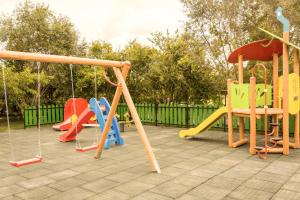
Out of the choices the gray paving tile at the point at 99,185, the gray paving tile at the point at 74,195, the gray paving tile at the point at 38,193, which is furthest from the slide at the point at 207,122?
the gray paving tile at the point at 38,193

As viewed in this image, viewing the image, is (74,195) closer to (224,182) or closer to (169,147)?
(224,182)

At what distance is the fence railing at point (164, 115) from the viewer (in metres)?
12.1

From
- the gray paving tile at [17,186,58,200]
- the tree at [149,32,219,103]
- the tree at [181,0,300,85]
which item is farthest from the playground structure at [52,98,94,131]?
the gray paving tile at [17,186,58,200]

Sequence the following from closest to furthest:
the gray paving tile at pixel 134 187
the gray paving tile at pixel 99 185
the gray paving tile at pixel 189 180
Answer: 1. the gray paving tile at pixel 134 187
2. the gray paving tile at pixel 99 185
3. the gray paving tile at pixel 189 180

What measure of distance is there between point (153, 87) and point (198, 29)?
378 centimetres

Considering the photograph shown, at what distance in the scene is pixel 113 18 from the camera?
28312 millimetres

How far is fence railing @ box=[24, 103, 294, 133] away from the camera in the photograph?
12.1 metres

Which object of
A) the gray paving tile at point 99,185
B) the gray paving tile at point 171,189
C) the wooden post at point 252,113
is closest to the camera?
the gray paving tile at point 171,189

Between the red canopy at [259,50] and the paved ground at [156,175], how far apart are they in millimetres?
2719

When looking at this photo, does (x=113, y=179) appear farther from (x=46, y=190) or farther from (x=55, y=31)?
(x=55, y=31)

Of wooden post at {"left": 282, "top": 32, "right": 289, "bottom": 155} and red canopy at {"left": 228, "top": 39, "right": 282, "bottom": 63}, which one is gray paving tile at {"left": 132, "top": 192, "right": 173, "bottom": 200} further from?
red canopy at {"left": 228, "top": 39, "right": 282, "bottom": 63}

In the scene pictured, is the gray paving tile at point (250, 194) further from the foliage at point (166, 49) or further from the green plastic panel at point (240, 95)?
the foliage at point (166, 49)

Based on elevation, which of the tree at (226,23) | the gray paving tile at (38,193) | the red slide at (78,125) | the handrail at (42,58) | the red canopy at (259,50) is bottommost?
the gray paving tile at (38,193)

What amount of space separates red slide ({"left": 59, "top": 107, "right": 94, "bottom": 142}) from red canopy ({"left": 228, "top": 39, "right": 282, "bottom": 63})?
15.6 feet
